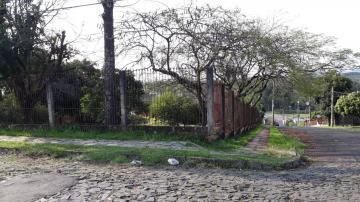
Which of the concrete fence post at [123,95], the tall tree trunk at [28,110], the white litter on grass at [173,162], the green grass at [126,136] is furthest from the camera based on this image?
the tall tree trunk at [28,110]

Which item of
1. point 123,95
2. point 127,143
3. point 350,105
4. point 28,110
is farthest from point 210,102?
point 350,105

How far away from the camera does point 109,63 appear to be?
13648 mm

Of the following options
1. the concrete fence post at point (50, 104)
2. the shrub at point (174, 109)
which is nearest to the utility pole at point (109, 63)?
the shrub at point (174, 109)

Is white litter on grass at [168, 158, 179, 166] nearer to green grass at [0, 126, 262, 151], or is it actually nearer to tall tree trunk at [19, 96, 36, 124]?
green grass at [0, 126, 262, 151]

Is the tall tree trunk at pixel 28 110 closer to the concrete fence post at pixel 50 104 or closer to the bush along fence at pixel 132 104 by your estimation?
the bush along fence at pixel 132 104

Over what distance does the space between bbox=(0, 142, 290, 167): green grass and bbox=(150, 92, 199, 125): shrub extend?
2.81 metres

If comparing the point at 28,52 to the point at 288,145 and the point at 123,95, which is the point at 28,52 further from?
the point at 288,145

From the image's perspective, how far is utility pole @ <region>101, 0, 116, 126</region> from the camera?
13484 mm

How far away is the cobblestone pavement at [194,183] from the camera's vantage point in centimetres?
595

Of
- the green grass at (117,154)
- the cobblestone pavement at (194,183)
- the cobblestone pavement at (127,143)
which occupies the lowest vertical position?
the cobblestone pavement at (194,183)

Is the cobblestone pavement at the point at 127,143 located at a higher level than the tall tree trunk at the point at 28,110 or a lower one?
lower

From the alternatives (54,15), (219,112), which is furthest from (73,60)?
(219,112)

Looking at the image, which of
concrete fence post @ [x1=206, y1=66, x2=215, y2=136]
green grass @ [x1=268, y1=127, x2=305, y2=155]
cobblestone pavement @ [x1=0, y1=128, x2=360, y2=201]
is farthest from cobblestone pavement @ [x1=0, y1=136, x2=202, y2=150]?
green grass @ [x1=268, y1=127, x2=305, y2=155]

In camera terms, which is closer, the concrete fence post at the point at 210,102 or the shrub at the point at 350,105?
the concrete fence post at the point at 210,102
